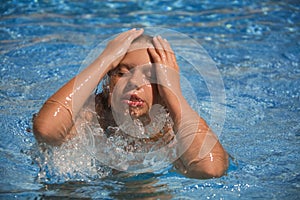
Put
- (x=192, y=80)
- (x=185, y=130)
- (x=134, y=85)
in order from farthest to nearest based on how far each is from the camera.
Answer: (x=192, y=80), (x=185, y=130), (x=134, y=85)

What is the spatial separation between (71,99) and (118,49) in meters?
0.38

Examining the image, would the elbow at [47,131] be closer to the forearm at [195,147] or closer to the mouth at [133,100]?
the mouth at [133,100]

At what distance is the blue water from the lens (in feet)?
9.64

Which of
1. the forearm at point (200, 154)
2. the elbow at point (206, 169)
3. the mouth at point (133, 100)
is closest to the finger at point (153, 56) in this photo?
the mouth at point (133, 100)

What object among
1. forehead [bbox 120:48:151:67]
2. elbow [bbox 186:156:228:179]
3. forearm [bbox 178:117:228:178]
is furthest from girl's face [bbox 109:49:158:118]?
elbow [bbox 186:156:228:179]

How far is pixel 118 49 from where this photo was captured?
2.87 metres

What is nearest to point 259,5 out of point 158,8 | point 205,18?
point 205,18

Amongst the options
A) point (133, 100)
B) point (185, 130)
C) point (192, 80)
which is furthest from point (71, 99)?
point (192, 80)

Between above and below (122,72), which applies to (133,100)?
below

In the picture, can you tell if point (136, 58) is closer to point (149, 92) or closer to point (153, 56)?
point (153, 56)

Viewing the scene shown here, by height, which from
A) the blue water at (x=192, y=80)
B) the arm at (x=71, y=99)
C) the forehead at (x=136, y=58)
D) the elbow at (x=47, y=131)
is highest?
the forehead at (x=136, y=58)

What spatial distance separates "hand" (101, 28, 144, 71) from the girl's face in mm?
42

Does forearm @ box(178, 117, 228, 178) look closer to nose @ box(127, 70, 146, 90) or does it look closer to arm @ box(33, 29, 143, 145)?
nose @ box(127, 70, 146, 90)

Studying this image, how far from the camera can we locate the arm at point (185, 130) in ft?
9.36
